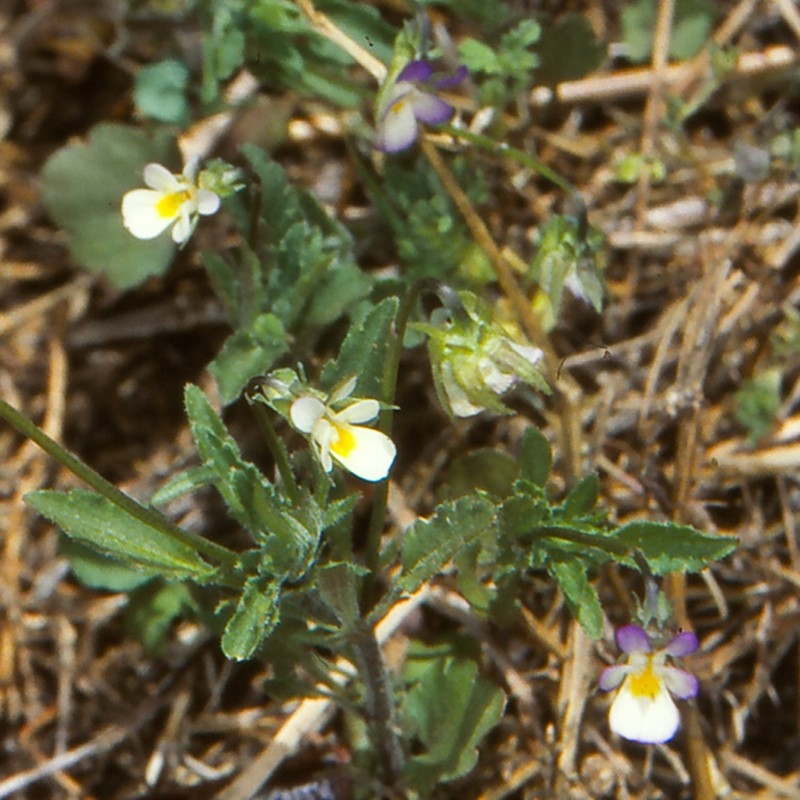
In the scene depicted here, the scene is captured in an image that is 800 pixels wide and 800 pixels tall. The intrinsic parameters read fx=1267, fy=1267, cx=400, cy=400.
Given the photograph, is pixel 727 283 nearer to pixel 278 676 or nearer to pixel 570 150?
pixel 570 150

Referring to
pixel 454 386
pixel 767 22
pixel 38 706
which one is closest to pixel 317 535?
pixel 454 386

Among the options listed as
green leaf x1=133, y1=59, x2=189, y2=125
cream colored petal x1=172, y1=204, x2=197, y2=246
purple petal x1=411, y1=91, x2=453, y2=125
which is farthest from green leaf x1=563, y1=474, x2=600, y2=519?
green leaf x1=133, y1=59, x2=189, y2=125

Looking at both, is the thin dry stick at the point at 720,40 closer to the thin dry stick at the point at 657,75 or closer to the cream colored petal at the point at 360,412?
the thin dry stick at the point at 657,75

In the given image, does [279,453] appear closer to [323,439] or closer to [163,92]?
[323,439]

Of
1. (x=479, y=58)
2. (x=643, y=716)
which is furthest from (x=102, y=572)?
(x=479, y=58)

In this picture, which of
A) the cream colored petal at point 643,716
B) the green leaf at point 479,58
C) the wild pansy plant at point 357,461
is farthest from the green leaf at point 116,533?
the green leaf at point 479,58
